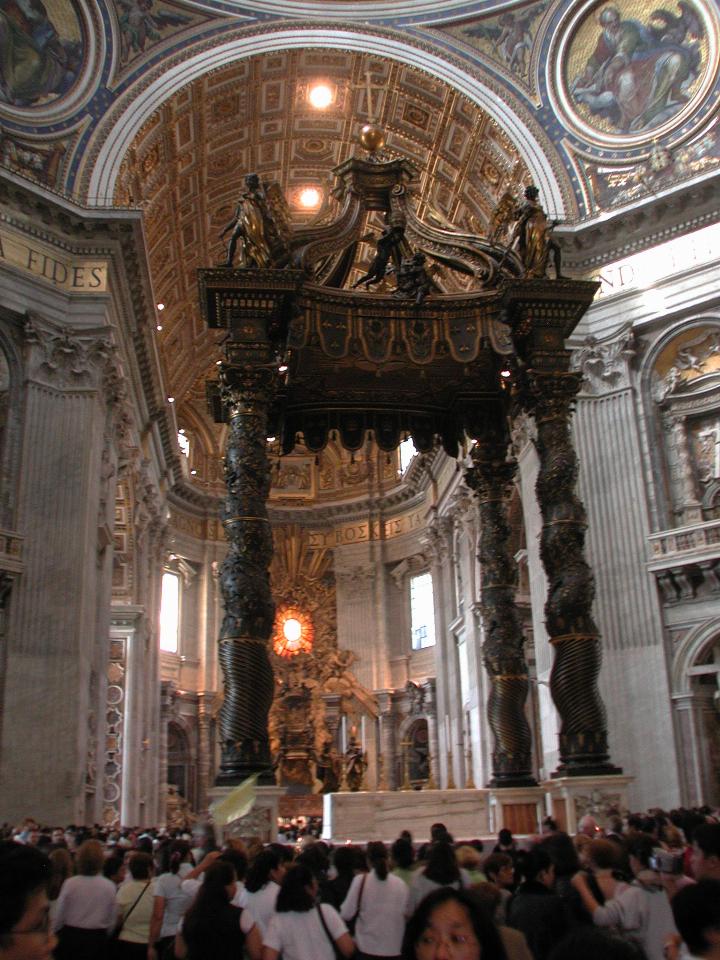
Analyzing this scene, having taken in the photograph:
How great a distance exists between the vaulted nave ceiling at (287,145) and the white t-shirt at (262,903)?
15840 millimetres

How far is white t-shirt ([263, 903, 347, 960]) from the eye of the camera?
425 cm

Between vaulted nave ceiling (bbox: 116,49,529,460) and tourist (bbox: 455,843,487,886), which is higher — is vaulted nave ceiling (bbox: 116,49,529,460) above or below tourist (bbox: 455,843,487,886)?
above

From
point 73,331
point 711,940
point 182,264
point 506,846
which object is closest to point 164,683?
point 182,264

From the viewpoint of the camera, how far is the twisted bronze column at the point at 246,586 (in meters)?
8.45

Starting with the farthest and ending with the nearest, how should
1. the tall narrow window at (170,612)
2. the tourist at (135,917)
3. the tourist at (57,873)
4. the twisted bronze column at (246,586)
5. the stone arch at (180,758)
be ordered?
the tall narrow window at (170,612), the stone arch at (180,758), the twisted bronze column at (246,586), the tourist at (135,917), the tourist at (57,873)

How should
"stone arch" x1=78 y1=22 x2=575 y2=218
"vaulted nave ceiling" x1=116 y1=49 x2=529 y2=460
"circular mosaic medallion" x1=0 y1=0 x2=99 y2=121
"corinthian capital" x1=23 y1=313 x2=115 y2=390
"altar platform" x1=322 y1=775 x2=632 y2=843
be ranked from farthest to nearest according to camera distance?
"vaulted nave ceiling" x1=116 y1=49 x2=529 y2=460
"stone arch" x1=78 y1=22 x2=575 y2=218
"circular mosaic medallion" x1=0 y1=0 x2=99 y2=121
"corinthian capital" x1=23 y1=313 x2=115 y2=390
"altar platform" x1=322 y1=775 x2=632 y2=843

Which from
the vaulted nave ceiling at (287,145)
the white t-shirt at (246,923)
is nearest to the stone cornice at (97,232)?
the vaulted nave ceiling at (287,145)

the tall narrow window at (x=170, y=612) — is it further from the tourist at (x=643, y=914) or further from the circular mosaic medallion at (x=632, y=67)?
the tourist at (x=643, y=914)

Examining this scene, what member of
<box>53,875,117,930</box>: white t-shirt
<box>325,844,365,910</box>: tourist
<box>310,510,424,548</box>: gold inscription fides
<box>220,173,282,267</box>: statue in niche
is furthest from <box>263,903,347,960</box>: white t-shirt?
<box>310,510,424,548</box>: gold inscription fides

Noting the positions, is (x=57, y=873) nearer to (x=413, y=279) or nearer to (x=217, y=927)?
(x=217, y=927)

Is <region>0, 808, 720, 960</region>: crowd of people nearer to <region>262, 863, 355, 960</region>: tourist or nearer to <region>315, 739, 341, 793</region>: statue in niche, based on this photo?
<region>262, 863, 355, 960</region>: tourist

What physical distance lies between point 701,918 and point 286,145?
22.3 metres

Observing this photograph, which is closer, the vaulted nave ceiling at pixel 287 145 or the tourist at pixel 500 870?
the tourist at pixel 500 870

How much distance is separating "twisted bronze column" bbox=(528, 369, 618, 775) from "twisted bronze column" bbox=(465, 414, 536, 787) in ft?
5.32
